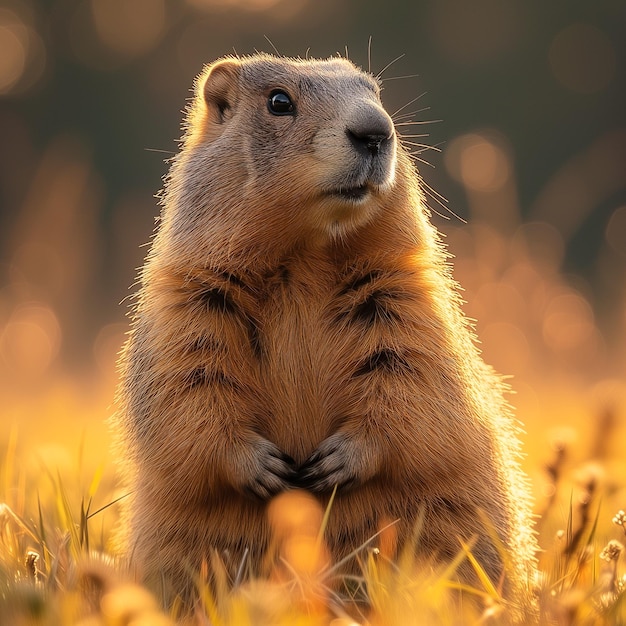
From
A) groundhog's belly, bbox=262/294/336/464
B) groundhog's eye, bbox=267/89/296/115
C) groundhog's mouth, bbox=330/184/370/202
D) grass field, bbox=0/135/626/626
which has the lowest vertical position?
grass field, bbox=0/135/626/626

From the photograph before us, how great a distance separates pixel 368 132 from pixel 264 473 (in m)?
1.41

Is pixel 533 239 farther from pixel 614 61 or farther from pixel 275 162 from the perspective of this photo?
pixel 614 61

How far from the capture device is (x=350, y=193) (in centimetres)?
417

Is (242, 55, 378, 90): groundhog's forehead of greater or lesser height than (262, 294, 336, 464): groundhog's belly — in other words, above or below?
above

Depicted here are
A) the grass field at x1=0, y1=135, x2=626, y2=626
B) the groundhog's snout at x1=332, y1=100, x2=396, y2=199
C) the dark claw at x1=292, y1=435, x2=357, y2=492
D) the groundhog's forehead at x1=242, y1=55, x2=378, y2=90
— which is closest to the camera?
the grass field at x1=0, y1=135, x2=626, y2=626

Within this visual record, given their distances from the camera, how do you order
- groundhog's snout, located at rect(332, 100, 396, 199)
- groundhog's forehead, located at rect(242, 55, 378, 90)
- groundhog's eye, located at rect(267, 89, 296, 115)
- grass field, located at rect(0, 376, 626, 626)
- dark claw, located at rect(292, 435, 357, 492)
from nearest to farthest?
grass field, located at rect(0, 376, 626, 626) < dark claw, located at rect(292, 435, 357, 492) < groundhog's snout, located at rect(332, 100, 396, 199) < groundhog's eye, located at rect(267, 89, 296, 115) < groundhog's forehead, located at rect(242, 55, 378, 90)

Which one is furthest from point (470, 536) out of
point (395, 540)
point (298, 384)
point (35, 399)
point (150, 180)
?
point (150, 180)

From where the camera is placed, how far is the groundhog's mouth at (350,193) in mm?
4168

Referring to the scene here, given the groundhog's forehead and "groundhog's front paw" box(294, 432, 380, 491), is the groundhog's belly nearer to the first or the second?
"groundhog's front paw" box(294, 432, 380, 491)

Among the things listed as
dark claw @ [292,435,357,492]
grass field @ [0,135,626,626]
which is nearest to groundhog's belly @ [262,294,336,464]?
dark claw @ [292,435,357,492]

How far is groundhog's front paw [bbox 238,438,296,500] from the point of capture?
13.1ft

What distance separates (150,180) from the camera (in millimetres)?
18562

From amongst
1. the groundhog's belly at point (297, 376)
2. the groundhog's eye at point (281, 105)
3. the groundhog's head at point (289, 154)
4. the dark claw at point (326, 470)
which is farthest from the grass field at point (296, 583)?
the groundhog's eye at point (281, 105)

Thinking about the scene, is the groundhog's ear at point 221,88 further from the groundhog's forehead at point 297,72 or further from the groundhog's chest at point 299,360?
the groundhog's chest at point 299,360
